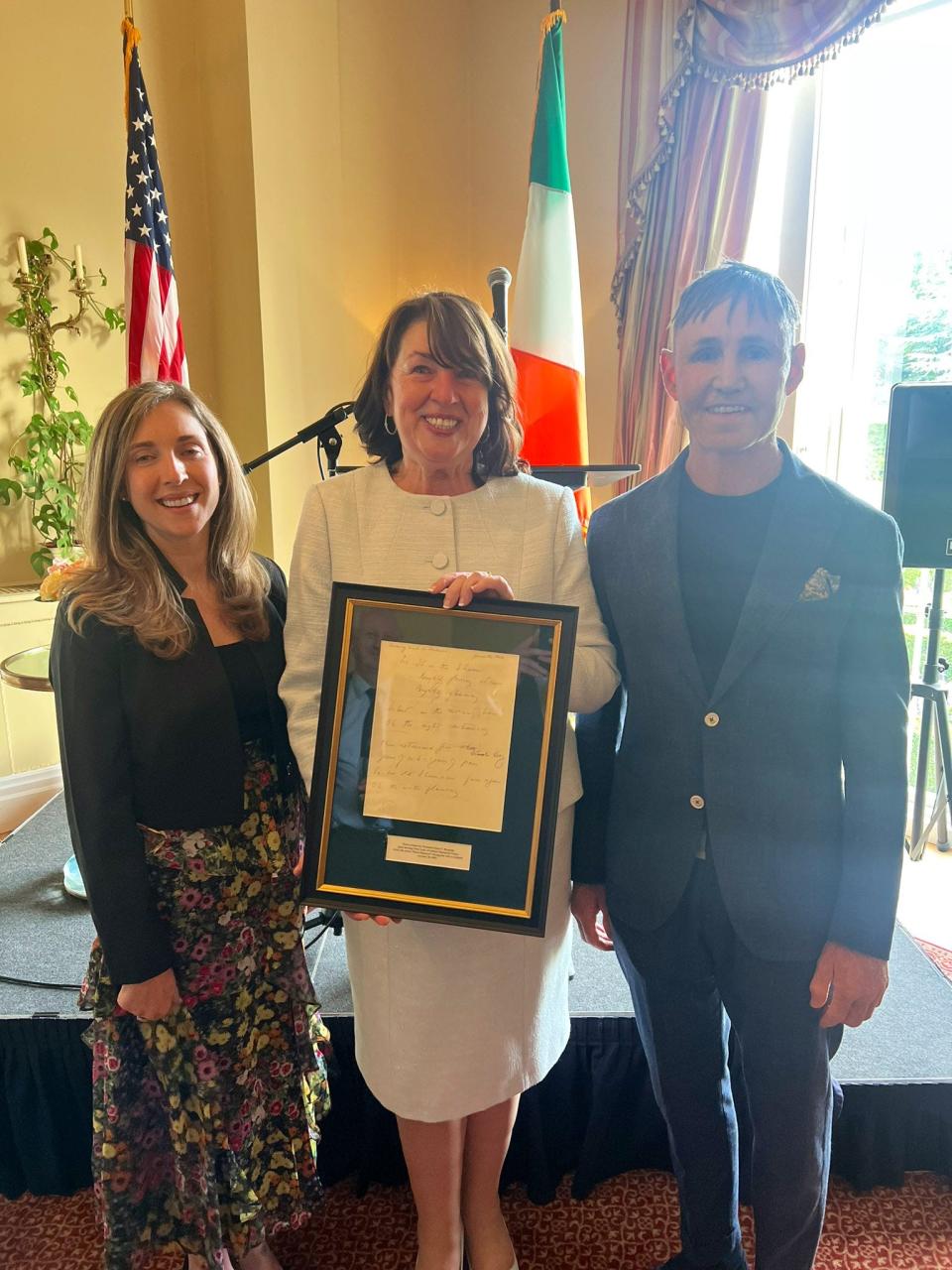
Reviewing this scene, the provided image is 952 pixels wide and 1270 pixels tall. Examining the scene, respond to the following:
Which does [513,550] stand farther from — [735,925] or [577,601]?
[735,925]

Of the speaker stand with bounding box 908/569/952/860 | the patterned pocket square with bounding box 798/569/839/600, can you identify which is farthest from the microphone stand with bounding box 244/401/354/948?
the speaker stand with bounding box 908/569/952/860

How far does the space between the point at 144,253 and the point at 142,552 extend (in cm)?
212

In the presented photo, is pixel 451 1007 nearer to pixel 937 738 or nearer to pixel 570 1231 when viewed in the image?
pixel 570 1231

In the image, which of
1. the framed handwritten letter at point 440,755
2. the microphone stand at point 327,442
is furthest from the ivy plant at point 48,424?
the framed handwritten letter at point 440,755

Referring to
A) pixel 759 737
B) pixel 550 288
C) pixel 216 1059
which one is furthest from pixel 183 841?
pixel 550 288

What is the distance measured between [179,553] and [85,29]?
3.26 meters

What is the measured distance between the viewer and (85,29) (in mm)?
3158

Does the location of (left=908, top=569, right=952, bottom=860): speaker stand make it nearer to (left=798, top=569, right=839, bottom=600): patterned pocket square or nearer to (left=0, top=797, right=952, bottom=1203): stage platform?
(left=0, top=797, right=952, bottom=1203): stage platform

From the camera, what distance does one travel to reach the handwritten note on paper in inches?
38.4

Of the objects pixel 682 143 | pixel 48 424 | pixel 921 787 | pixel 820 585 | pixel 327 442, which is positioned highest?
pixel 682 143

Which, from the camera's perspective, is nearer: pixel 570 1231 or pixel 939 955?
pixel 570 1231

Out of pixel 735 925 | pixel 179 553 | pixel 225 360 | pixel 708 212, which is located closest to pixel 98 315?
pixel 225 360

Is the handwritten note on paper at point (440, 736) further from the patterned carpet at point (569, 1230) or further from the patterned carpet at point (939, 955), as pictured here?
the patterned carpet at point (939, 955)

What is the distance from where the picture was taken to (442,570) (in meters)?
1.09
